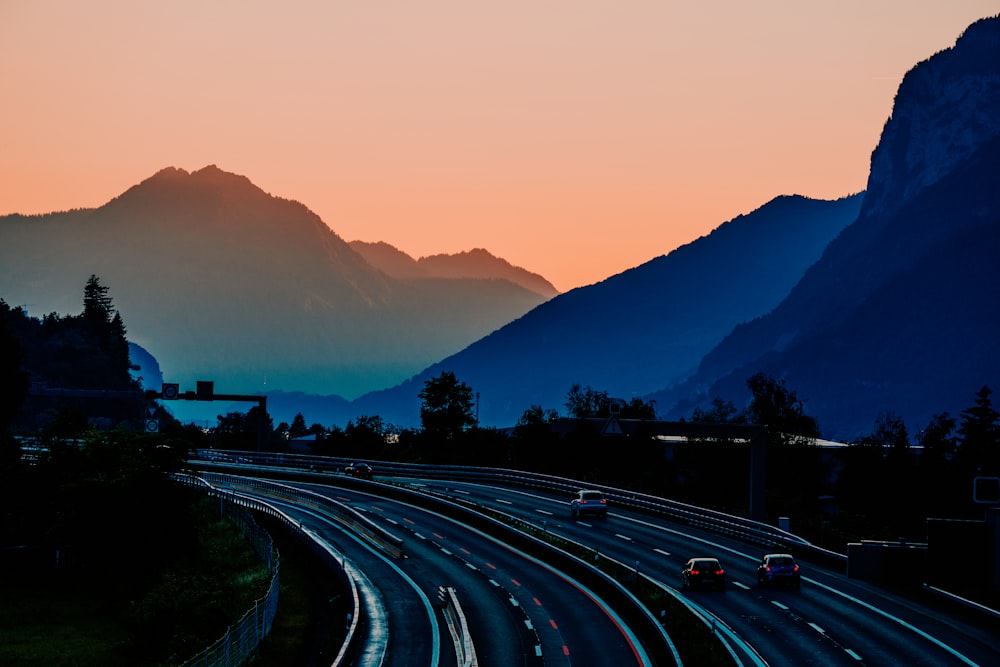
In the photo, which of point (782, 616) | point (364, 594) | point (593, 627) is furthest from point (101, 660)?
point (782, 616)

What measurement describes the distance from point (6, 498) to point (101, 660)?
38.0 metres

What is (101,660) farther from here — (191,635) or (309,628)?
(309,628)

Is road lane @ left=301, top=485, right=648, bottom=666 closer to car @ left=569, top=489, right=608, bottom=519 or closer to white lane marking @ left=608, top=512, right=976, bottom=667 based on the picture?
car @ left=569, top=489, right=608, bottom=519

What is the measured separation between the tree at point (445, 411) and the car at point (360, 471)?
5612 cm

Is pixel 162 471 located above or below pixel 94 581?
above

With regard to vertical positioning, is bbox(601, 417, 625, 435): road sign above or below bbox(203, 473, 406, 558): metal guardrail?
above

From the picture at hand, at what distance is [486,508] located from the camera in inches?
3728

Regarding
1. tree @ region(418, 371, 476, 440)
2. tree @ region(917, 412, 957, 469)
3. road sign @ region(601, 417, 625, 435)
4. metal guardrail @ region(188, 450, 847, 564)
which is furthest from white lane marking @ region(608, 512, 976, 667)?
tree @ region(418, 371, 476, 440)

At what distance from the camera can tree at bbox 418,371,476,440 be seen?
18500 cm

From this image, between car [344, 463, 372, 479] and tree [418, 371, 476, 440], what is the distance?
184 feet

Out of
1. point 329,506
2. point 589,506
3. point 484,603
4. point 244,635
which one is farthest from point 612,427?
point 244,635

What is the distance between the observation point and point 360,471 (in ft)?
413

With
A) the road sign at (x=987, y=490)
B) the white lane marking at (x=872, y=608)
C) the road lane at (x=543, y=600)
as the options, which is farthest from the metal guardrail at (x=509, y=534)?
the road sign at (x=987, y=490)

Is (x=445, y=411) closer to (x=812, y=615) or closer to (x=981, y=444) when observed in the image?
(x=981, y=444)
